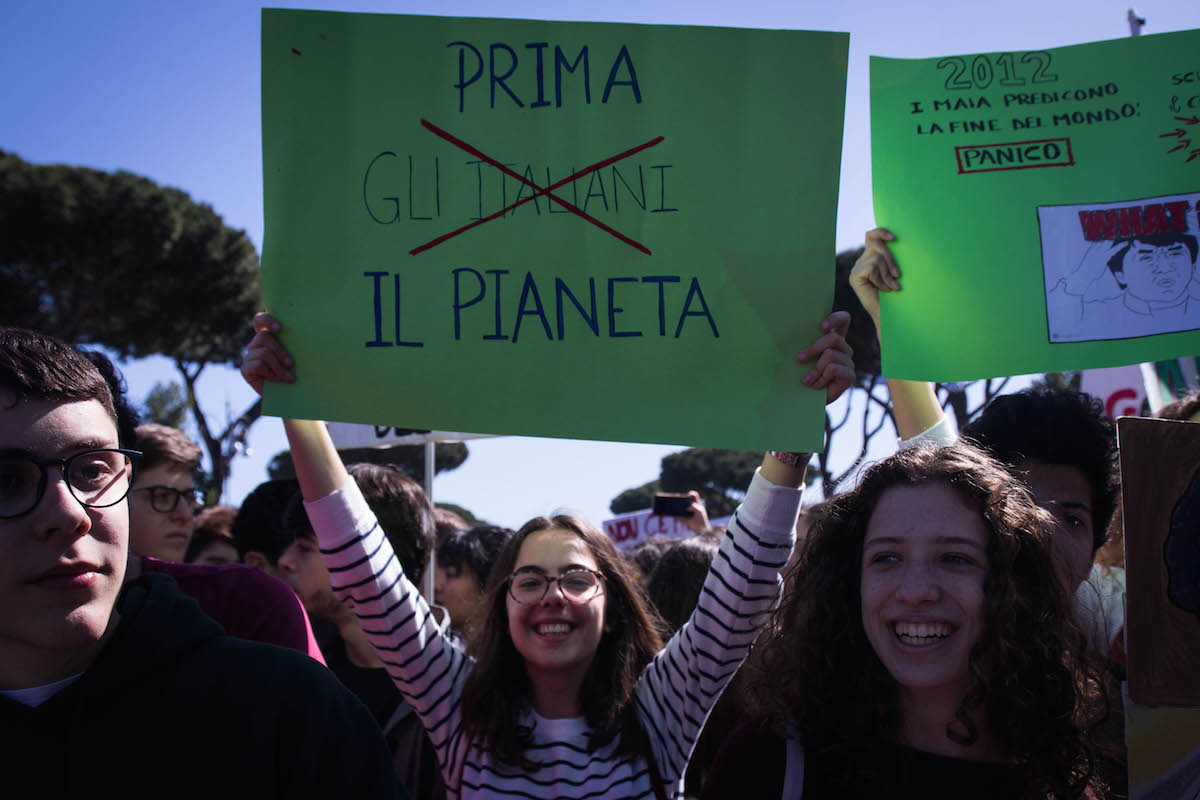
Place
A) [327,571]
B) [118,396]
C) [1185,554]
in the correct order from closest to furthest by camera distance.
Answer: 1. [118,396]
2. [1185,554]
3. [327,571]

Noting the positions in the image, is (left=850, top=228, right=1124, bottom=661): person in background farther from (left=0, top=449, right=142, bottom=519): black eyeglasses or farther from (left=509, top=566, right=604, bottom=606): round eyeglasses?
(left=0, top=449, right=142, bottom=519): black eyeglasses

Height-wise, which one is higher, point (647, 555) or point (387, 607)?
point (387, 607)

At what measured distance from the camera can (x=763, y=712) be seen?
1804 mm

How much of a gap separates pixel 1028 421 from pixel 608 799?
1350 mm

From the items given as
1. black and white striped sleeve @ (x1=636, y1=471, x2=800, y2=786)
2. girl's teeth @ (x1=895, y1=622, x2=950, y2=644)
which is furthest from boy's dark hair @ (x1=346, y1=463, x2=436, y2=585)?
girl's teeth @ (x1=895, y1=622, x2=950, y2=644)

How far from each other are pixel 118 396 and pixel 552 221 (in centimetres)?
90

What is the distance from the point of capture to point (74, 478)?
1276 mm

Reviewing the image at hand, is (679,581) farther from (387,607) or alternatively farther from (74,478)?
(74,478)

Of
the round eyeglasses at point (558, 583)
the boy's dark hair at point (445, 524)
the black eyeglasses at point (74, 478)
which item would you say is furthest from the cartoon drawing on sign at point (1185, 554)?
the boy's dark hair at point (445, 524)

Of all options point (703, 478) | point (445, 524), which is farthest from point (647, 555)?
point (703, 478)

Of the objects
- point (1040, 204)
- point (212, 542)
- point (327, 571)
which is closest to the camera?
point (1040, 204)

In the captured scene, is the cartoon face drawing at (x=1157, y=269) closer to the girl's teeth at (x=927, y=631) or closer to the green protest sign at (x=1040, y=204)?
the green protest sign at (x=1040, y=204)

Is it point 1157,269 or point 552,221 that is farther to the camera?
point 1157,269

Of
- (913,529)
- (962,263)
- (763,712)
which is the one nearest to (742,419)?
(913,529)
